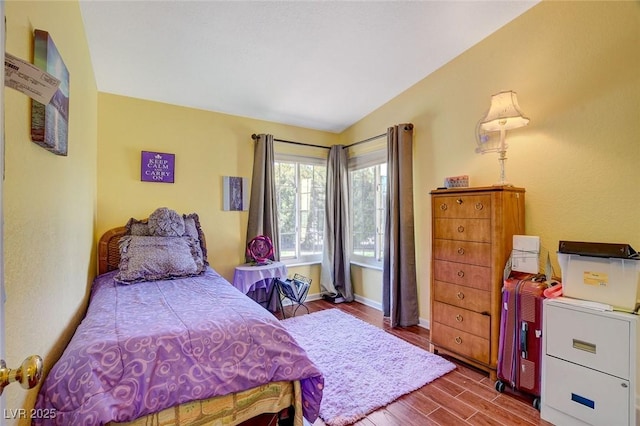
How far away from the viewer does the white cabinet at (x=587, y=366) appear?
4.91 feet

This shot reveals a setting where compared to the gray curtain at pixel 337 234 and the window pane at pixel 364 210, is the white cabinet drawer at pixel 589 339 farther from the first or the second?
the gray curtain at pixel 337 234

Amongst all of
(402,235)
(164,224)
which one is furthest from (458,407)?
(164,224)

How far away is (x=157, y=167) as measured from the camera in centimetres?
300

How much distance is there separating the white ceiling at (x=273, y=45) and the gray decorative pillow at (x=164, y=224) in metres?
1.22

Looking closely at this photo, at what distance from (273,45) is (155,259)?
2038 mm

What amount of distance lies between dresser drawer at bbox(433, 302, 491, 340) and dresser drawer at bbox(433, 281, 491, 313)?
0.13ft

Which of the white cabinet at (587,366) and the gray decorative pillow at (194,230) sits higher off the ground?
the gray decorative pillow at (194,230)

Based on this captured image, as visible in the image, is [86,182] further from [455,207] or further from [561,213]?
[561,213]

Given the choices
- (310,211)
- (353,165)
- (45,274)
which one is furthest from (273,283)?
(45,274)

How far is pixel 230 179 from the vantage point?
3.42 meters

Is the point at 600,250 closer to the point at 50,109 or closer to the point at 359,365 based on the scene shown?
the point at 359,365

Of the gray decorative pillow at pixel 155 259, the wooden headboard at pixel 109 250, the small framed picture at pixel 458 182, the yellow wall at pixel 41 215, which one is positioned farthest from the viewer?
the wooden headboard at pixel 109 250

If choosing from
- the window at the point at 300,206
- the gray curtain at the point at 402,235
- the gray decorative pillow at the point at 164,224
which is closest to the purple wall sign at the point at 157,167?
the gray decorative pillow at the point at 164,224

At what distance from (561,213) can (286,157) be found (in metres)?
2.91
